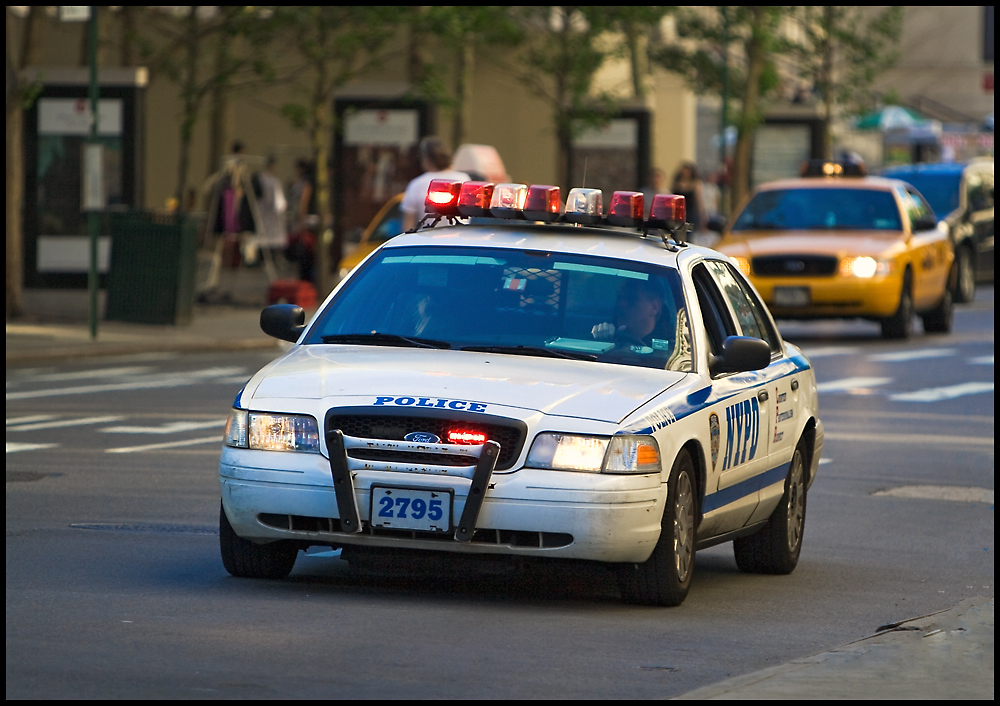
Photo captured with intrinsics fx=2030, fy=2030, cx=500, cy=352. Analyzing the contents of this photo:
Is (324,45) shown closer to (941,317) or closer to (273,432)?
(941,317)

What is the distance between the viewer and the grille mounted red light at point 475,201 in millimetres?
→ 8953

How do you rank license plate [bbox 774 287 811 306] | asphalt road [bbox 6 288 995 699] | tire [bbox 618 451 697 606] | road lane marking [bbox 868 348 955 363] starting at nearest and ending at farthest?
asphalt road [bbox 6 288 995 699] → tire [bbox 618 451 697 606] → road lane marking [bbox 868 348 955 363] → license plate [bbox 774 287 811 306]

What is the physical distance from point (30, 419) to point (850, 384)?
7741 mm

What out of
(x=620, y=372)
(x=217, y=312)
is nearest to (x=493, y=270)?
(x=620, y=372)

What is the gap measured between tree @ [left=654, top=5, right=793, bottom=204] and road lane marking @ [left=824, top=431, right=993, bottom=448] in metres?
24.8

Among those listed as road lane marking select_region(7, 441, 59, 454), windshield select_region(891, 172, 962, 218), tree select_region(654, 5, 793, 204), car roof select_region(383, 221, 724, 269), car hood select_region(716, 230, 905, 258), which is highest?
tree select_region(654, 5, 793, 204)

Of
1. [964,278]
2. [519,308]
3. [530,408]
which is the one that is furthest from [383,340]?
[964,278]

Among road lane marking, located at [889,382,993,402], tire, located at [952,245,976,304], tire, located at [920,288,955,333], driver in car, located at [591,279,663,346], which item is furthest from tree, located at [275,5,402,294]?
driver in car, located at [591,279,663,346]

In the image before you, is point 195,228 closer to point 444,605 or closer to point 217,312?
point 217,312

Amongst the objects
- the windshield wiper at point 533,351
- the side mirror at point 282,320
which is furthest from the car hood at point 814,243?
the windshield wiper at point 533,351

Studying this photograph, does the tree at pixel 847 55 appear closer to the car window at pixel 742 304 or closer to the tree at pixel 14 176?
the tree at pixel 14 176

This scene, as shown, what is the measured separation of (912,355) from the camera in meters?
22.0

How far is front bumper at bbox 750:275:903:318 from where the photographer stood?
22.4 m

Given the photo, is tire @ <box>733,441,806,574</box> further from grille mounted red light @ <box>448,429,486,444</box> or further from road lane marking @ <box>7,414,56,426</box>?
road lane marking @ <box>7,414,56,426</box>
